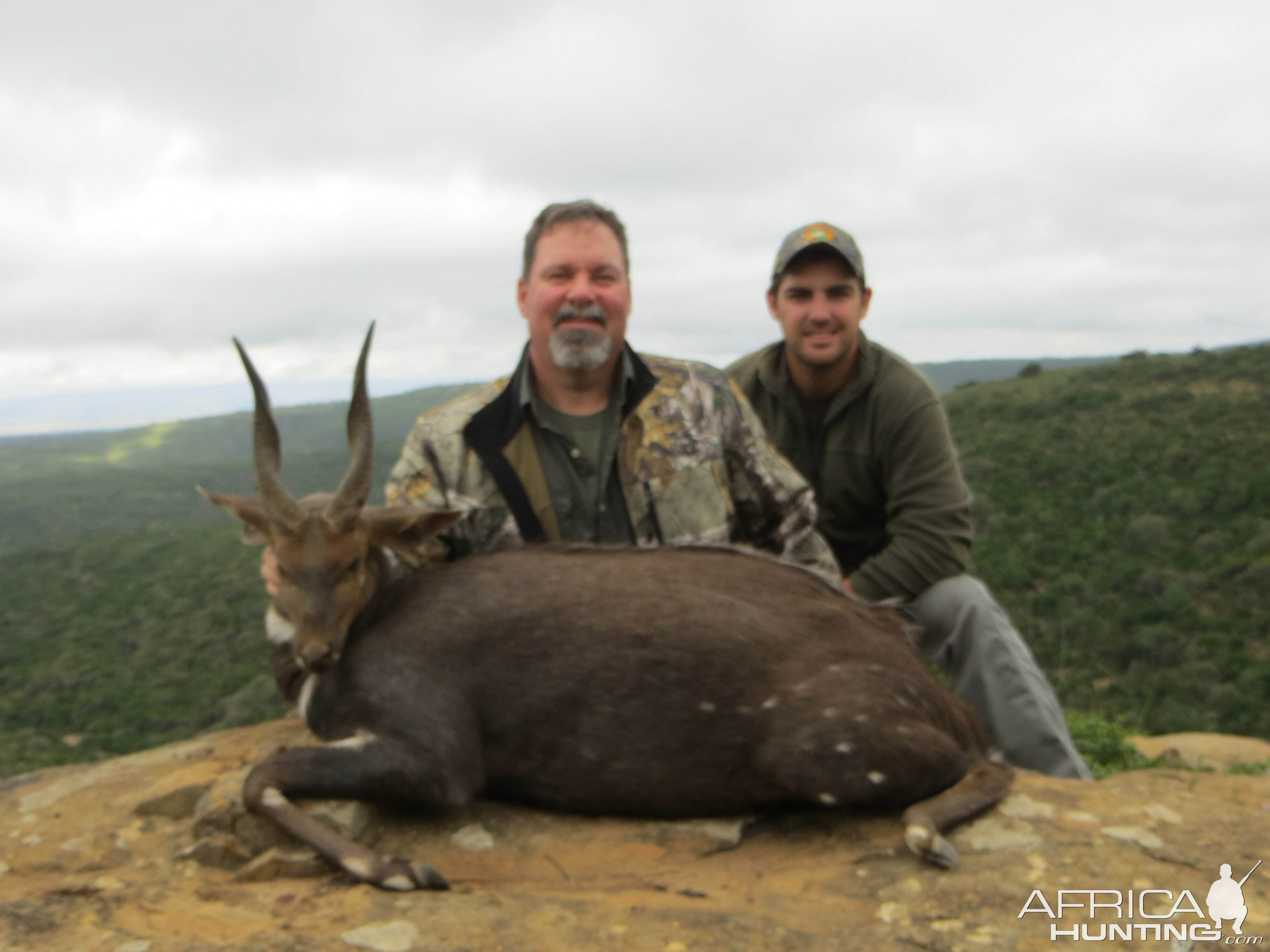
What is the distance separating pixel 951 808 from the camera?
402 centimetres

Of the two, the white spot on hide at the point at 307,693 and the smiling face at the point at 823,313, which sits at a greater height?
the smiling face at the point at 823,313

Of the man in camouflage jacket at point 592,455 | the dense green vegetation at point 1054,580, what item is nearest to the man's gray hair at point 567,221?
the man in camouflage jacket at point 592,455

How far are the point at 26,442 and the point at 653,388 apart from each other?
480 feet

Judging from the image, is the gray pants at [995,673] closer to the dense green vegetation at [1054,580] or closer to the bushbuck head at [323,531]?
the dense green vegetation at [1054,580]

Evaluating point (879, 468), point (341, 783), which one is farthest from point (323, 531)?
point (879, 468)

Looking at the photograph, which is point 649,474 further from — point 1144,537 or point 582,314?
point 1144,537

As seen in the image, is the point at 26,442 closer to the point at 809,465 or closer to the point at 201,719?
the point at 201,719

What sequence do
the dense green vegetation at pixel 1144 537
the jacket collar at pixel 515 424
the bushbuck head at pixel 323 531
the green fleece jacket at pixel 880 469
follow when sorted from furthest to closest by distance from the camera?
the dense green vegetation at pixel 1144 537 < the green fleece jacket at pixel 880 469 < the jacket collar at pixel 515 424 < the bushbuck head at pixel 323 531

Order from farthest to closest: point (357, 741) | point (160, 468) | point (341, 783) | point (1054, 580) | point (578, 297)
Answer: point (160, 468) → point (1054, 580) → point (578, 297) → point (357, 741) → point (341, 783)

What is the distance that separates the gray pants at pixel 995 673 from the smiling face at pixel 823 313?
172 centimetres

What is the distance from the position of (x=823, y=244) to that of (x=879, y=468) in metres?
1.61

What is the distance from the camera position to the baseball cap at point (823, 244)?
6.80 metres

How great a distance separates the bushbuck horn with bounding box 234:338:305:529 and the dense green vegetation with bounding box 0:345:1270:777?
6.56 metres

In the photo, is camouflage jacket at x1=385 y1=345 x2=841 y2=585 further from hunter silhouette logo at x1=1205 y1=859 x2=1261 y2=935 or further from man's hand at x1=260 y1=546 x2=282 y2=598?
hunter silhouette logo at x1=1205 y1=859 x2=1261 y2=935
